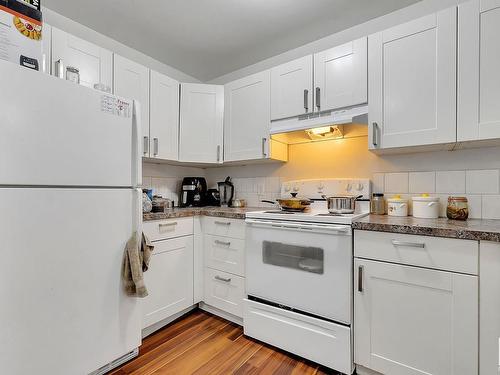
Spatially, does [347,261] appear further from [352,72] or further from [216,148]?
[216,148]

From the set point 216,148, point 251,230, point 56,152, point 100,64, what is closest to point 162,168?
point 216,148

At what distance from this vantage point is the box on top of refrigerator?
112cm

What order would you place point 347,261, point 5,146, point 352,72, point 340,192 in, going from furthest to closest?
1. point 340,192
2. point 352,72
3. point 347,261
4. point 5,146

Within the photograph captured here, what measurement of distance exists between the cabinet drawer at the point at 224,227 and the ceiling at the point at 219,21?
1.58 meters

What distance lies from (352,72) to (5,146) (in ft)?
6.40

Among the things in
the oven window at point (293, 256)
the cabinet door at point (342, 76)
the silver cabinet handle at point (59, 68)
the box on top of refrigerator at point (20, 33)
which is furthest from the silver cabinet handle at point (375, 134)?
the silver cabinet handle at point (59, 68)

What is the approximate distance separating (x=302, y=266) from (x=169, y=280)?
3.31ft

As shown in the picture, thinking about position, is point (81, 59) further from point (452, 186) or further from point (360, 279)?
point (452, 186)

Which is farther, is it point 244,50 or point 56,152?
point 244,50

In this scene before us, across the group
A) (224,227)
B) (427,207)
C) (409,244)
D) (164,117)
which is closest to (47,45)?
(164,117)

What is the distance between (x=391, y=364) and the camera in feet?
4.33

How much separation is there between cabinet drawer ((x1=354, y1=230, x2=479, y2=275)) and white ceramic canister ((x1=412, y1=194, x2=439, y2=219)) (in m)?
0.48

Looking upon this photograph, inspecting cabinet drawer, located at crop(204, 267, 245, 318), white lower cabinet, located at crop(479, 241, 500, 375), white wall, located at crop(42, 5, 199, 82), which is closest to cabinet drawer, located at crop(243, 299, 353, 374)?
cabinet drawer, located at crop(204, 267, 245, 318)

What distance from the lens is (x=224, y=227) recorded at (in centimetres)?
204
